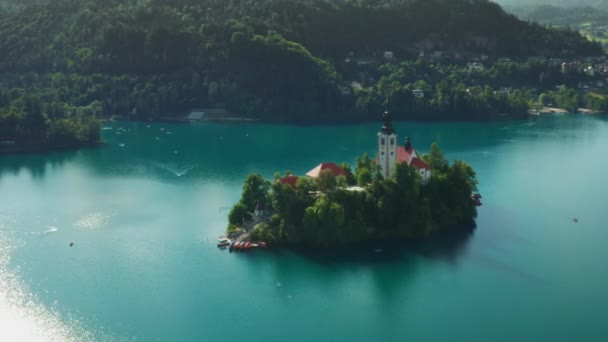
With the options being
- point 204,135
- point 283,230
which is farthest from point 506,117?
point 283,230

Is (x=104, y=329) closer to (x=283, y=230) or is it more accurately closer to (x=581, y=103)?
(x=283, y=230)

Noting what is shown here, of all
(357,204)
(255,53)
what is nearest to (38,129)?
(255,53)

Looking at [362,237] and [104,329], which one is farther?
[362,237]

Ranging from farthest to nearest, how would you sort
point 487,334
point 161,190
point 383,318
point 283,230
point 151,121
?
point 151,121
point 161,190
point 283,230
point 383,318
point 487,334

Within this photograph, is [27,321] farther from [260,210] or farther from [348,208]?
[348,208]

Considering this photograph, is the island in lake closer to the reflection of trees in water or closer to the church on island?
the church on island

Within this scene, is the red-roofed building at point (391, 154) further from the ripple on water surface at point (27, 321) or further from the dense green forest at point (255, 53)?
the dense green forest at point (255, 53)

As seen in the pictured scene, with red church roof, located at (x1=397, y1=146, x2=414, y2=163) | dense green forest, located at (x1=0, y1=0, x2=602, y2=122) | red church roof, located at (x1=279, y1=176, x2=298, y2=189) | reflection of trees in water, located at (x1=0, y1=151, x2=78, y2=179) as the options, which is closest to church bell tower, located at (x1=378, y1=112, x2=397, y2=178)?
red church roof, located at (x1=397, y1=146, x2=414, y2=163)
